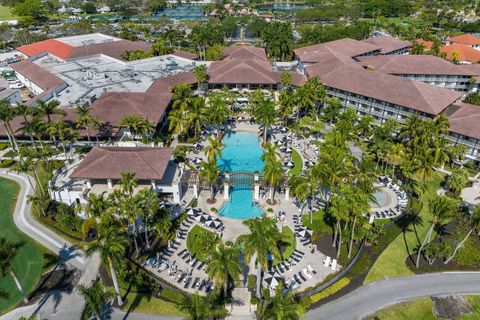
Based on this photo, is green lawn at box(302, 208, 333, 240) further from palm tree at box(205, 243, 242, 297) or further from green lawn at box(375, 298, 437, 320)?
palm tree at box(205, 243, 242, 297)

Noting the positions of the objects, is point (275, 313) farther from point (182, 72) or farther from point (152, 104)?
point (182, 72)

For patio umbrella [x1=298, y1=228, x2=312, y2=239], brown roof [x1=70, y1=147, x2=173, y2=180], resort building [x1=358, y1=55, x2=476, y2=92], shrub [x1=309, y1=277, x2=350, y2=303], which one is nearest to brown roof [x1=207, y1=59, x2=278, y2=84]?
resort building [x1=358, y1=55, x2=476, y2=92]

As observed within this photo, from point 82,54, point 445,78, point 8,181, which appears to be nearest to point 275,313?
point 8,181

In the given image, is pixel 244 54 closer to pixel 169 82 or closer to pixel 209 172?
pixel 169 82

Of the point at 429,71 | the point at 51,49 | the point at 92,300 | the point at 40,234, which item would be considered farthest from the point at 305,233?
the point at 51,49

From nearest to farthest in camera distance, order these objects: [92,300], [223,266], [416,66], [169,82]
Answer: [92,300], [223,266], [169,82], [416,66]

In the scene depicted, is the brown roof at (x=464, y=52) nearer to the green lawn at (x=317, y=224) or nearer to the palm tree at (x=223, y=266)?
the green lawn at (x=317, y=224)

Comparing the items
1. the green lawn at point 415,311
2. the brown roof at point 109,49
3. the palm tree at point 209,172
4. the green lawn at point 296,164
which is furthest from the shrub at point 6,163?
the green lawn at point 415,311
